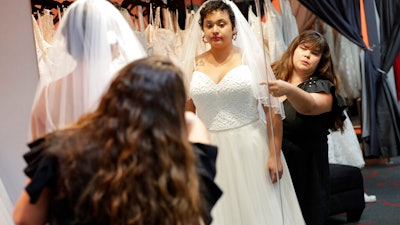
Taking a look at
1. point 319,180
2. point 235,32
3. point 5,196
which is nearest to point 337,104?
point 319,180

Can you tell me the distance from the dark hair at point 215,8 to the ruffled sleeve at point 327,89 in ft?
1.29

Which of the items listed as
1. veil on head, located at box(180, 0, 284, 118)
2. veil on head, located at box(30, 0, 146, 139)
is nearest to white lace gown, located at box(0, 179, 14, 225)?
veil on head, located at box(30, 0, 146, 139)

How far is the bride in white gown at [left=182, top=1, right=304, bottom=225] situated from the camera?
2.62 m

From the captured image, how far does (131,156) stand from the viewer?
141cm

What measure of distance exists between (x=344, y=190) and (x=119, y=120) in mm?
1983

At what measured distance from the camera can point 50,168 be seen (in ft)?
4.78

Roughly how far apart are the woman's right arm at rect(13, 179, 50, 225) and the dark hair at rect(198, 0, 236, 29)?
132 cm

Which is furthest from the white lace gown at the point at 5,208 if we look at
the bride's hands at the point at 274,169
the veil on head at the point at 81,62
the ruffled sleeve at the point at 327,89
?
the ruffled sleeve at the point at 327,89

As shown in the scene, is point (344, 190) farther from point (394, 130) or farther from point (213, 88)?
point (213, 88)

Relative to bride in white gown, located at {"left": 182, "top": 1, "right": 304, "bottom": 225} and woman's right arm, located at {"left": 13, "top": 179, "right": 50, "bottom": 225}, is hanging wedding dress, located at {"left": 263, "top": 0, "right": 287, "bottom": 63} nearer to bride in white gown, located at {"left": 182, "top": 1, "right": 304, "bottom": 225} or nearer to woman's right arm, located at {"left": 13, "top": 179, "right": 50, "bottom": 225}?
bride in white gown, located at {"left": 182, "top": 1, "right": 304, "bottom": 225}

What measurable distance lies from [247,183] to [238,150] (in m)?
0.14

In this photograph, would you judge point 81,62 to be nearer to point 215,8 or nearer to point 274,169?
point 215,8

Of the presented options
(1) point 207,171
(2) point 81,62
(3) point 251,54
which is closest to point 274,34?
(3) point 251,54

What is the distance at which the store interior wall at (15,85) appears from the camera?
2775 millimetres
